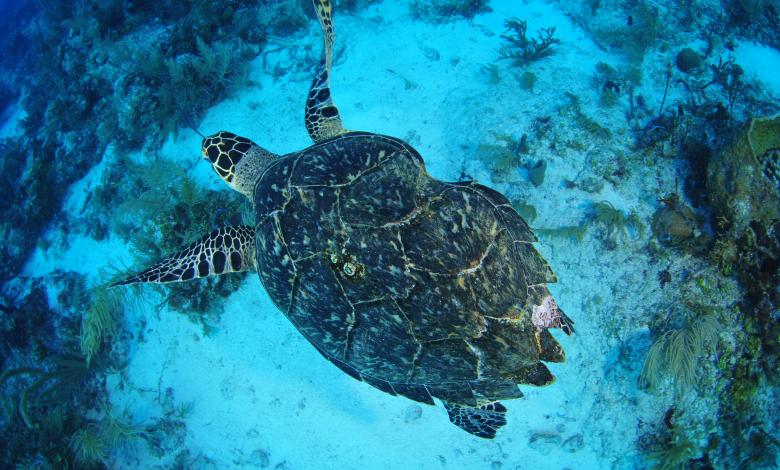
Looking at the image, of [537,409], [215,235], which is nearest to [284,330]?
[215,235]

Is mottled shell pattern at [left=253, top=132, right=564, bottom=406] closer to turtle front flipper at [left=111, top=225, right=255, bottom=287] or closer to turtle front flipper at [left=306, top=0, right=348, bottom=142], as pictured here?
turtle front flipper at [left=111, top=225, right=255, bottom=287]

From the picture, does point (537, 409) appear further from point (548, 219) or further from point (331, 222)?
point (331, 222)

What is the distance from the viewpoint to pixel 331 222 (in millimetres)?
2297

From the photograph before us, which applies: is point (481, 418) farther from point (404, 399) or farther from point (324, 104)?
point (324, 104)

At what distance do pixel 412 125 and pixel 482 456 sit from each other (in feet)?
13.0

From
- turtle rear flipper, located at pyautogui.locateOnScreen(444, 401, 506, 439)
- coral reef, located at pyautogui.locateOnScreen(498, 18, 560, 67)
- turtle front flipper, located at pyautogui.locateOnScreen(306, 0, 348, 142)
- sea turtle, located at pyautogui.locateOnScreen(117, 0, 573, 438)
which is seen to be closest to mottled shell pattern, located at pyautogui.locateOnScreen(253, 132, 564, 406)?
sea turtle, located at pyautogui.locateOnScreen(117, 0, 573, 438)

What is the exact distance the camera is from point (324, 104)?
3.96 meters

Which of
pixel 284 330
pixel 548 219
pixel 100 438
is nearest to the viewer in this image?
pixel 548 219

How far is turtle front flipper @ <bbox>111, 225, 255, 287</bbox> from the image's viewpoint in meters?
3.36

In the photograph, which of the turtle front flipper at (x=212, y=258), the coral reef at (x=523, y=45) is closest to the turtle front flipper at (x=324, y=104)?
the turtle front flipper at (x=212, y=258)

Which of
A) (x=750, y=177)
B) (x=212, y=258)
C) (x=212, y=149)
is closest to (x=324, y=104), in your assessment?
(x=212, y=149)

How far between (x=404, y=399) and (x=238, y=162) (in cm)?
308

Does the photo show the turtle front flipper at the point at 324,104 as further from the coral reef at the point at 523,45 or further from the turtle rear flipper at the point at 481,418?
the turtle rear flipper at the point at 481,418

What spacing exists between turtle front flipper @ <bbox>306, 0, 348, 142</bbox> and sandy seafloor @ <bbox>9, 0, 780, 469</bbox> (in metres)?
0.88
